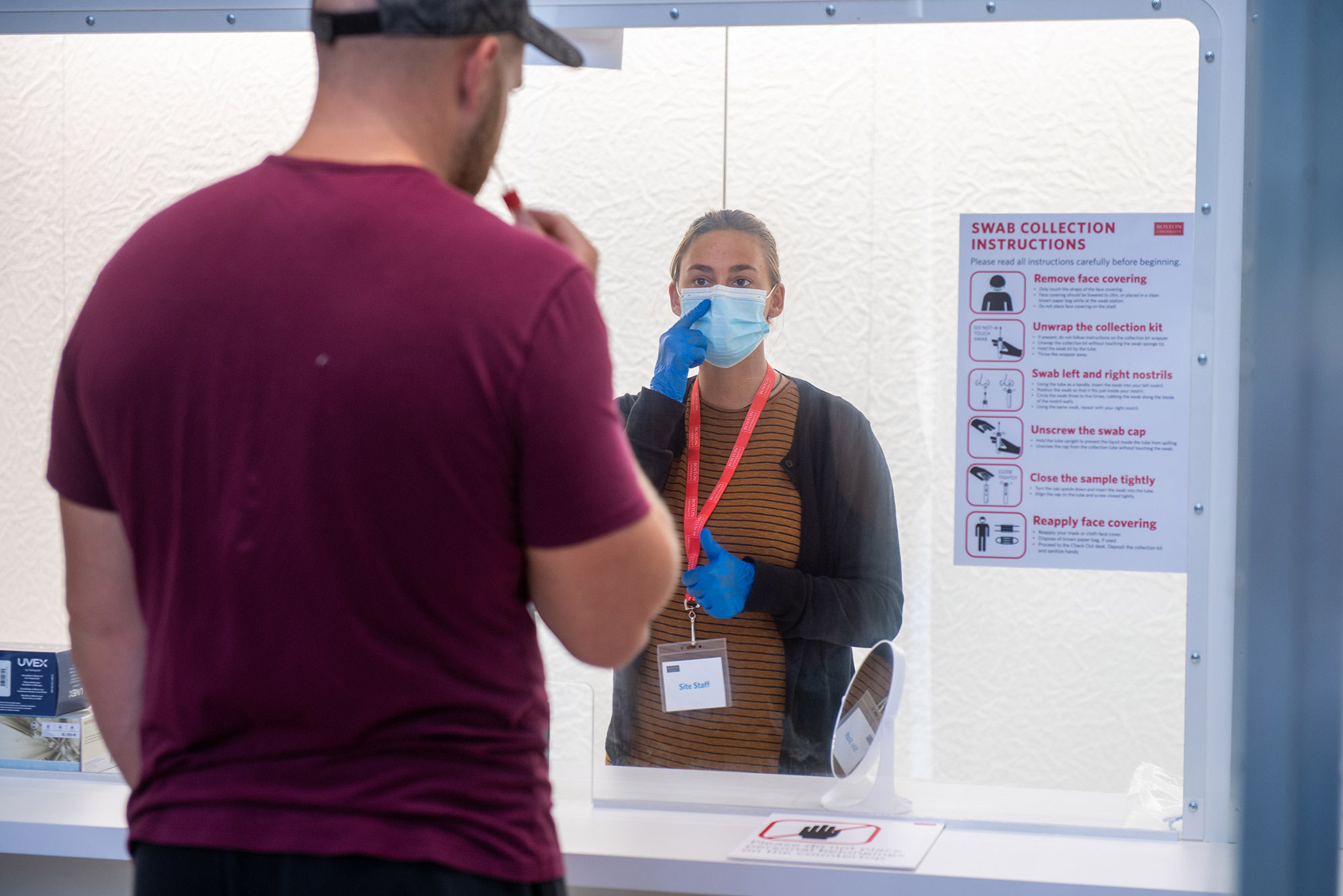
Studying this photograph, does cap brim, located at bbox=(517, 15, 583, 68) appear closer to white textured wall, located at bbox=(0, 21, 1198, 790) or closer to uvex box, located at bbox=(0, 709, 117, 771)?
white textured wall, located at bbox=(0, 21, 1198, 790)

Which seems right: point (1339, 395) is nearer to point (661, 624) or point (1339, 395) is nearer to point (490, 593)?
point (490, 593)

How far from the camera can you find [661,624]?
1.96m

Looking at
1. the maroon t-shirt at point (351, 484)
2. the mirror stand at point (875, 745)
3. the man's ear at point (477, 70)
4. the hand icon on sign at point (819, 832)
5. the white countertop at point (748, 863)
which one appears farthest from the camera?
the mirror stand at point (875, 745)

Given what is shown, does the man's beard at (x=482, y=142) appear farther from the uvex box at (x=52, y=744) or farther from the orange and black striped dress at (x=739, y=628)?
the uvex box at (x=52, y=744)

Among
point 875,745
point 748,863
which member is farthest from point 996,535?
point 748,863

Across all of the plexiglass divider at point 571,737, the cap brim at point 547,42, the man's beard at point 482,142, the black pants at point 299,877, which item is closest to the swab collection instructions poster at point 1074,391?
the plexiglass divider at point 571,737

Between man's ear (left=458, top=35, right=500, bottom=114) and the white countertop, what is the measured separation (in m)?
1.03

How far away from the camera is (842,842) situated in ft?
5.43

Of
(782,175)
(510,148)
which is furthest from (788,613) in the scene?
(510,148)

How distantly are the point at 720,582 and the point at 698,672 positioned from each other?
16 cm

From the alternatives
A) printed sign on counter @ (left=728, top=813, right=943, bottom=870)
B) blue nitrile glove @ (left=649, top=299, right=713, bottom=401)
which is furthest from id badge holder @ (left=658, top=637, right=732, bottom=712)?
blue nitrile glove @ (left=649, top=299, right=713, bottom=401)

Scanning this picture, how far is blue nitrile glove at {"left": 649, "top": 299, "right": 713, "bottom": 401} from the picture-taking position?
1956 mm

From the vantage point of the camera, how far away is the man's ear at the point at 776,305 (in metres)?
1.95

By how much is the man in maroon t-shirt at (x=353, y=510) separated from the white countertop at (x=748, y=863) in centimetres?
68
